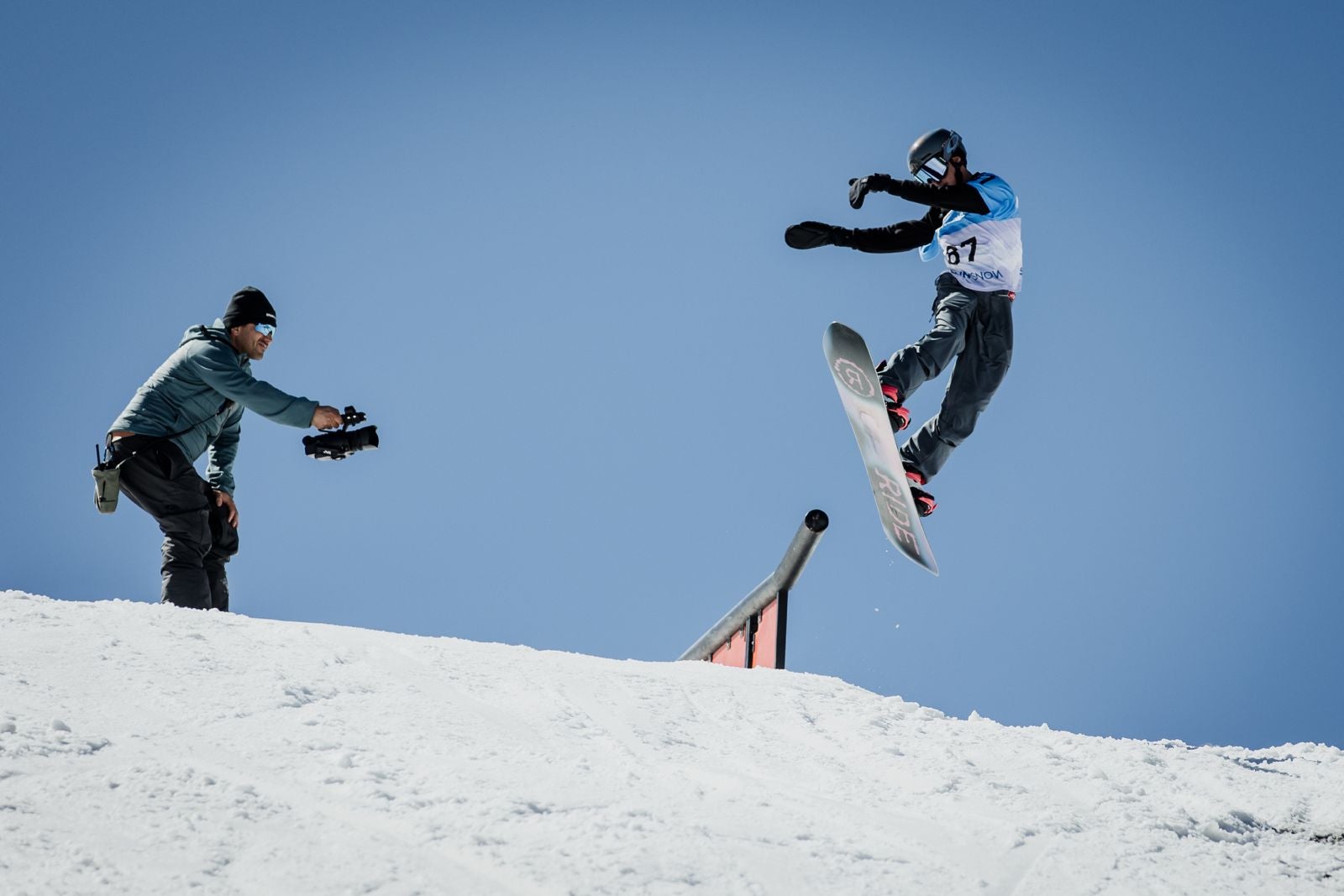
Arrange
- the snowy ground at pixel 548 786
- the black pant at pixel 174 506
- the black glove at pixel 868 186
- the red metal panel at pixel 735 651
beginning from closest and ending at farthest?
the snowy ground at pixel 548 786
the black pant at pixel 174 506
the black glove at pixel 868 186
the red metal panel at pixel 735 651

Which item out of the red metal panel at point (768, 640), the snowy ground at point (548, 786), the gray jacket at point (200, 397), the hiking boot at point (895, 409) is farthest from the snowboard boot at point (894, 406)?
the gray jacket at point (200, 397)

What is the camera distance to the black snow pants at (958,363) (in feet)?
25.9

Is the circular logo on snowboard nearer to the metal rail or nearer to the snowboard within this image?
the snowboard

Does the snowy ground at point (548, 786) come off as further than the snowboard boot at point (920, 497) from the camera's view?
No

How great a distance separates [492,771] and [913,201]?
4.85m

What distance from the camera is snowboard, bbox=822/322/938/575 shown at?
7859 millimetres

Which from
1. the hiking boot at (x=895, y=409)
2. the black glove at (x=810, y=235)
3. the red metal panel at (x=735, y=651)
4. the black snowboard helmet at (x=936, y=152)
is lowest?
the red metal panel at (x=735, y=651)

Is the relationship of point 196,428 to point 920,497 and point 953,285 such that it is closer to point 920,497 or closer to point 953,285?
point 920,497

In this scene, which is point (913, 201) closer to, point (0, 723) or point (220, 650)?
point (220, 650)

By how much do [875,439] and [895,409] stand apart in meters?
0.35

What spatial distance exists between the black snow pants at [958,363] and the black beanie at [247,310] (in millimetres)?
3687

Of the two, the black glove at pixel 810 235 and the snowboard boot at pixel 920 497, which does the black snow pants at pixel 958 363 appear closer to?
the snowboard boot at pixel 920 497

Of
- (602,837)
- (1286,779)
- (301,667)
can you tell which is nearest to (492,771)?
(602,837)

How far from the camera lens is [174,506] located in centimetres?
656
